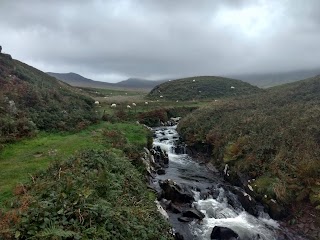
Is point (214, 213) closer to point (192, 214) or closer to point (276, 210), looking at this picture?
point (192, 214)

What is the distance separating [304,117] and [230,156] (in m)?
8.90

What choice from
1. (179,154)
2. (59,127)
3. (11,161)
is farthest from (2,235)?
(179,154)

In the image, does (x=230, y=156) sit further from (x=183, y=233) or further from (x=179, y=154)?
(x=183, y=233)

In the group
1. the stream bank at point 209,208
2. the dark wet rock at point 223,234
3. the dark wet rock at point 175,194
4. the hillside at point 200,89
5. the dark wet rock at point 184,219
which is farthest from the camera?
the hillside at point 200,89

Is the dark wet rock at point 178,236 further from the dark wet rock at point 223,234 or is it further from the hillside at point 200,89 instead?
the hillside at point 200,89

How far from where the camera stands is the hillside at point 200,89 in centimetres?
A: 9268

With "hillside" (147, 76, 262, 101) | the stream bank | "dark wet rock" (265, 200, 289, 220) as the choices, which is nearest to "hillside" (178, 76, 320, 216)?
"dark wet rock" (265, 200, 289, 220)

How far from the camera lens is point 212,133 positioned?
124 ft

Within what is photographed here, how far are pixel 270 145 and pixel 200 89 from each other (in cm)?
7122

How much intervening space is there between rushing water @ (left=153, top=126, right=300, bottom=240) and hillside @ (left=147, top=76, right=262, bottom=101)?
58.2 m

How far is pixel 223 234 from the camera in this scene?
64.6 ft

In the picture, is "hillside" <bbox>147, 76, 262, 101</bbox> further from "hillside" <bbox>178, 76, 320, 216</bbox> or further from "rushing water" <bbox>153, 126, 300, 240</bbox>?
"rushing water" <bbox>153, 126, 300, 240</bbox>

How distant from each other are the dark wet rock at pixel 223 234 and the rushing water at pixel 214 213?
0.43 meters

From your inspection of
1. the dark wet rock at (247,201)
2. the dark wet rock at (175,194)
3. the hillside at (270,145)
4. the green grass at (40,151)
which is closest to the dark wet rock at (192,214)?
the dark wet rock at (175,194)
